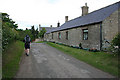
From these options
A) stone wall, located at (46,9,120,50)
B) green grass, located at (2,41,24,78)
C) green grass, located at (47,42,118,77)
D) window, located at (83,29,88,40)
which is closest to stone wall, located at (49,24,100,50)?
stone wall, located at (46,9,120,50)

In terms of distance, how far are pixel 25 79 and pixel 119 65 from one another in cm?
583

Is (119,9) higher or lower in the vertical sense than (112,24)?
higher

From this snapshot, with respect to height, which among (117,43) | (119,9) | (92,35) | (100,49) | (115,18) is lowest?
(100,49)

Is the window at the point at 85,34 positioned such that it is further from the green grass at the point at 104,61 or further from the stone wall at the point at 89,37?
the green grass at the point at 104,61

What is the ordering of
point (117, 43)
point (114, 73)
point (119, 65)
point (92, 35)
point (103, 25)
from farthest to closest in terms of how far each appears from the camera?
point (92, 35) → point (103, 25) → point (117, 43) → point (119, 65) → point (114, 73)

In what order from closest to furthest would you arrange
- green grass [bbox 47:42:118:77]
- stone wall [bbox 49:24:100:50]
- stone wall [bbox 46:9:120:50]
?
green grass [bbox 47:42:118:77] < stone wall [bbox 46:9:120:50] < stone wall [bbox 49:24:100:50]

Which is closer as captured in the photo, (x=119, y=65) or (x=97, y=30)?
(x=119, y=65)

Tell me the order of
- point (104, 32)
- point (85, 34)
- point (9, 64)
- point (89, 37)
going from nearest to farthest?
point (9, 64) → point (104, 32) → point (89, 37) → point (85, 34)

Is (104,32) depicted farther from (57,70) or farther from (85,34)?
(57,70)

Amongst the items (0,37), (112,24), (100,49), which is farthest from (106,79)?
(112,24)

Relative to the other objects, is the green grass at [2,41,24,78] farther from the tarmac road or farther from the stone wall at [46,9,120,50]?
the stone wall at [46,9,120,50]

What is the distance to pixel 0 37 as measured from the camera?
5531 mm

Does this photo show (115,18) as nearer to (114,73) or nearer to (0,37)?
(114,73)

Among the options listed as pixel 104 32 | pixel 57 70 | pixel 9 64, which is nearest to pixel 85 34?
pixel 104 32
